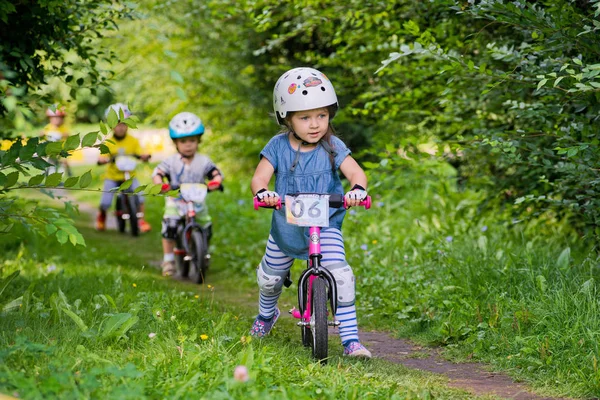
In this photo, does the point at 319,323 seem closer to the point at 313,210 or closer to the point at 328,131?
the point at 313,210

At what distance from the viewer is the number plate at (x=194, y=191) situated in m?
7.91

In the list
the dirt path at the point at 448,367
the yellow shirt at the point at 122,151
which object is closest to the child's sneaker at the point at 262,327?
the dirt path at the point at 448,367

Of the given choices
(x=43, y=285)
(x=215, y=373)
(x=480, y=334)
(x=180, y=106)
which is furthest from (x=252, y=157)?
(x=215, y=373)

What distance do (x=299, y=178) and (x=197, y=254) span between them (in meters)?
3.27

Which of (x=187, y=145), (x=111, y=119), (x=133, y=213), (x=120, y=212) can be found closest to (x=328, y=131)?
(x=111, y=119)

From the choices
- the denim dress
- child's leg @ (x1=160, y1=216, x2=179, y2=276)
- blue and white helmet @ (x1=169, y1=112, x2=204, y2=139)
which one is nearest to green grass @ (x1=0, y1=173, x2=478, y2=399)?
the denim dress

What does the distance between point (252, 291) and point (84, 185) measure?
12.5 ft

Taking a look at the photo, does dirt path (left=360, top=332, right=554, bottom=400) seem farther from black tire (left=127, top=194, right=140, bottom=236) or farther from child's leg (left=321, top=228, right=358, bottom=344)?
black tire (left=127, top=194, right=140, bottom=236)

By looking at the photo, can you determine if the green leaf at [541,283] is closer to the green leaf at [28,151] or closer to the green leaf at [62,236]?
the green leaf at [62,236]

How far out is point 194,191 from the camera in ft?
26.0

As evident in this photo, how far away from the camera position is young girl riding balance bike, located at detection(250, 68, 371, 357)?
4.62 m

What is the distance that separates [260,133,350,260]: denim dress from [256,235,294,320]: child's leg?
0.25ft

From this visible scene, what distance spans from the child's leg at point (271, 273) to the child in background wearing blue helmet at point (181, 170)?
9.50ft

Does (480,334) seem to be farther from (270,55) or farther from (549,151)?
(270,55)
